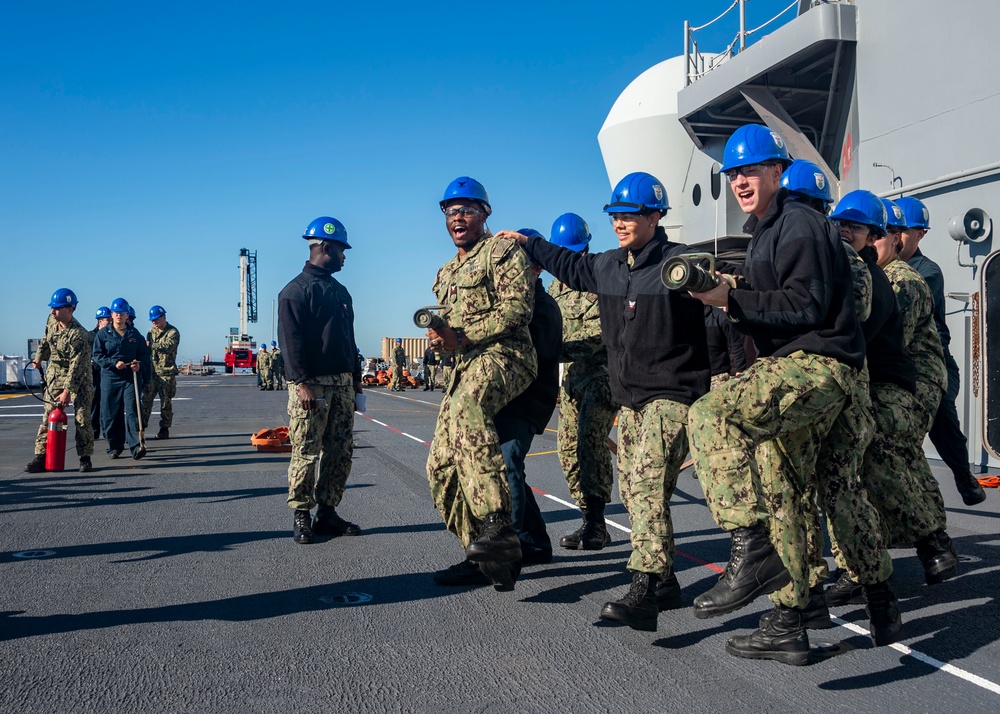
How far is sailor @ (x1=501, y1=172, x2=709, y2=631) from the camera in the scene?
376 cm

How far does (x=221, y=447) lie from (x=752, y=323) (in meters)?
10.4

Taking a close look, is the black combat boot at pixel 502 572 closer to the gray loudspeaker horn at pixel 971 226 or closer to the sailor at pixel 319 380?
the sailor at pixel 319 380

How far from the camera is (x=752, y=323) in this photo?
3.34 meters

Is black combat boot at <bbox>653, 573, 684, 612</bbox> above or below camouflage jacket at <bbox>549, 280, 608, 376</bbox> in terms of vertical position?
below

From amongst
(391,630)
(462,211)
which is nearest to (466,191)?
(462,211)

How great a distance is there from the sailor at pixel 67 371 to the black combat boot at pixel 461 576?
6509 millimetres

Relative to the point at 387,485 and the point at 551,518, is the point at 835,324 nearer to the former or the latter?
the point at 551,518

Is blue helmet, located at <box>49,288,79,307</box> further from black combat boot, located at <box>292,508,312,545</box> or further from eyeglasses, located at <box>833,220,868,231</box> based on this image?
eyeglasses, located at <box>833,220,868,231</box>

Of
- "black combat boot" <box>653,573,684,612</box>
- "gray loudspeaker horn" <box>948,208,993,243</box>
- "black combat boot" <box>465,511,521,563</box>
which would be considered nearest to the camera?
"black combat boot" <box>653,573,684,612</box>

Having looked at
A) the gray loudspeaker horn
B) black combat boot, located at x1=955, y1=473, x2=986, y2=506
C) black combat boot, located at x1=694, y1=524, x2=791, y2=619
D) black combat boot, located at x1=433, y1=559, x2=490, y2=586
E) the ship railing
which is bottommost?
black combat boot, located at x1=433, y1=559, x2=490, y2=586

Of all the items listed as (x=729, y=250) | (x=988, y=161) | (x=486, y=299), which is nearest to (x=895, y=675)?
(x=486, y=299)

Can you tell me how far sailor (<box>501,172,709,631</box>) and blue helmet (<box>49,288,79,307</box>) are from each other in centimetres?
781

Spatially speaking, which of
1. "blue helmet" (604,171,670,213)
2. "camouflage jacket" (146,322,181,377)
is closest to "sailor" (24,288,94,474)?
"camouflage jacket" (146,322,181,377)

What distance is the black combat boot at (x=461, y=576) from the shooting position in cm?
458
